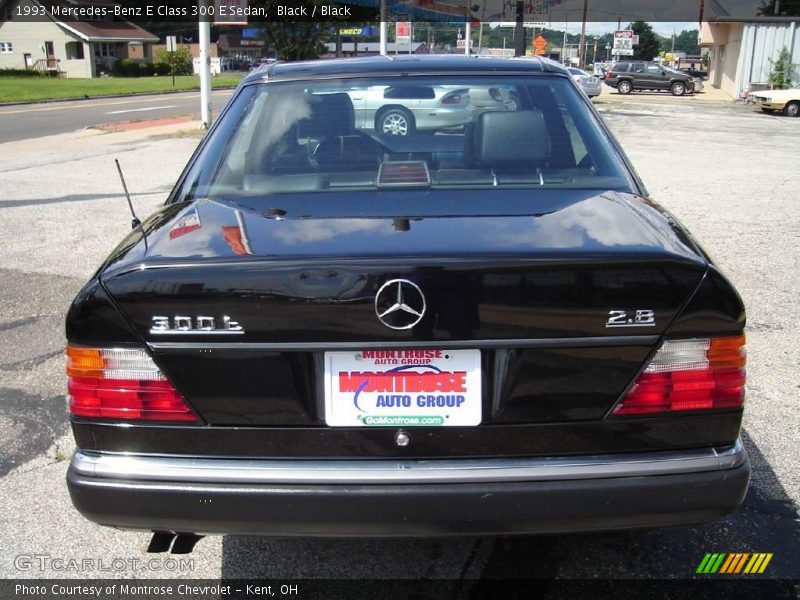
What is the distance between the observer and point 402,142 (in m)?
3.53

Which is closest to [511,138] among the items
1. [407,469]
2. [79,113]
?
[407,469]

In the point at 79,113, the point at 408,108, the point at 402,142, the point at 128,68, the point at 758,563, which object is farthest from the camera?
the point at 128,68

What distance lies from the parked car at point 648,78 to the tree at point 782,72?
828 cm

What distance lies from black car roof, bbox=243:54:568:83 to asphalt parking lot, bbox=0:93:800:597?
1950 mm

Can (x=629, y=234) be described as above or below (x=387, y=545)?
above

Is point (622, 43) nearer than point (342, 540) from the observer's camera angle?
No

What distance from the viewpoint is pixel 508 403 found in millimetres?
2176

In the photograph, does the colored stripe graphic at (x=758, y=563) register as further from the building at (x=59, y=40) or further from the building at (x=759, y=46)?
the building at (x=59, y=40)

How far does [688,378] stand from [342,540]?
1136 millimetres

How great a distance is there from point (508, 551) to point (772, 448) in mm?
1522

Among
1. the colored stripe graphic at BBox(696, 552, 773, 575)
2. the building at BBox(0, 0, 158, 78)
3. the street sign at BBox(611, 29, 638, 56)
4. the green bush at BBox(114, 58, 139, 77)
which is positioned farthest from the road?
the building at BBox(0, 0, 158, 78)

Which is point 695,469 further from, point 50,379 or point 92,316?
point 50,379

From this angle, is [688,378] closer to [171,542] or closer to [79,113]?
[171,542]

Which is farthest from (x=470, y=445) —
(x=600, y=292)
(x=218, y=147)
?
(x=218, y=147)
